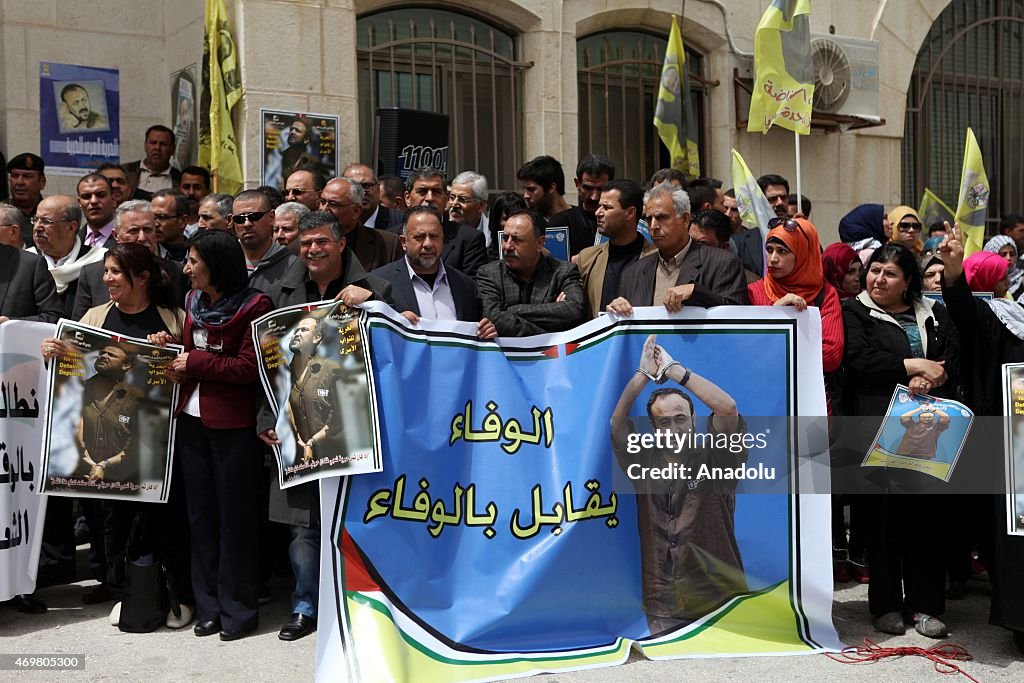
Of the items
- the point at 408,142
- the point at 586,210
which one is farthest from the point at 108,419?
the point at 408,142

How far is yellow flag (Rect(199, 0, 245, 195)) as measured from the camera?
31.8 ft

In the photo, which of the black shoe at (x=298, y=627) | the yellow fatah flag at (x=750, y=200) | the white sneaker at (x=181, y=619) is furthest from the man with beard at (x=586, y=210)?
the white sneaker at (x=181, y=619)

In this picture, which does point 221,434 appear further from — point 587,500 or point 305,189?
point 305,189

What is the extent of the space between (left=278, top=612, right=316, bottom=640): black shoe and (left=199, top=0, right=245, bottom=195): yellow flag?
4762 mm

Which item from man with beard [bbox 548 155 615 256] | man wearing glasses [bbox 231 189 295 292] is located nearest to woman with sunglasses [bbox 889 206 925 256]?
man with beard [bbox 548 155 615 256]

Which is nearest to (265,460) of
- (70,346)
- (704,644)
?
(70,346)

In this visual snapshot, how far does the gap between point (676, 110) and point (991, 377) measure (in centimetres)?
585

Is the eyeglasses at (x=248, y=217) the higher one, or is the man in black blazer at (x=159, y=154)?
the man in black blazer at (x=159, y=154)

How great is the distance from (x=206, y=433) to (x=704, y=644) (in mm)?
2566

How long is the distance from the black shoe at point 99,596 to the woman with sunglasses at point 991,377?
177 inches

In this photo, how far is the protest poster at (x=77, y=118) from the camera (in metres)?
10.5

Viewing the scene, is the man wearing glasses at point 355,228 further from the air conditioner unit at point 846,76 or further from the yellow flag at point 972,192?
the air conditioner unit at point 846,76

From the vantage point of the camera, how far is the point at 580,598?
5.45m

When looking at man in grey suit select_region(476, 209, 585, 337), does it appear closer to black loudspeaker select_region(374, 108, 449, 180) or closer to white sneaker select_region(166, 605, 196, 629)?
white sneaker select_region(166, 605, 196, 629)
